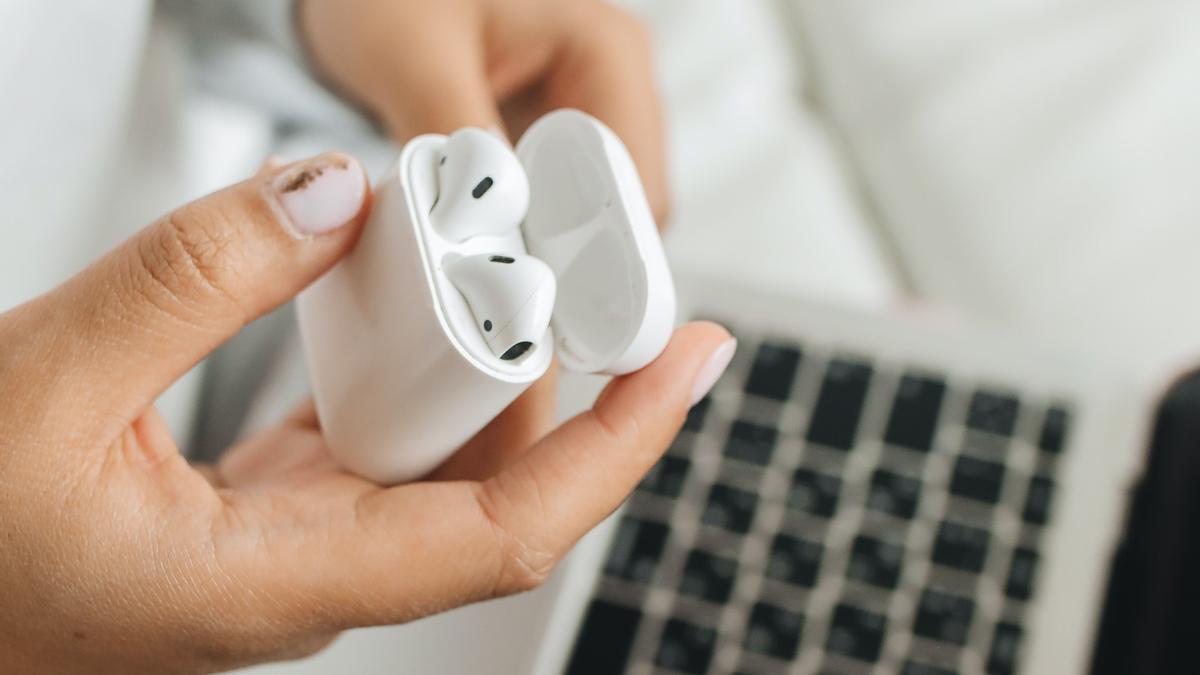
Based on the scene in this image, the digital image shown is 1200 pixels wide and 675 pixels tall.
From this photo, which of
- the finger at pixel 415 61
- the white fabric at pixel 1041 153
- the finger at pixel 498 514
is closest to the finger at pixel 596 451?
the finger at pixel 498 514

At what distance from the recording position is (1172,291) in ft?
1.66

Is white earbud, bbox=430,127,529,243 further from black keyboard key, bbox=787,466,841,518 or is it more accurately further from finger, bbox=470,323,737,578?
black keyboard key, bbox=787,466,841,518

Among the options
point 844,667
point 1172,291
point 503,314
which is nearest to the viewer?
point 503,314

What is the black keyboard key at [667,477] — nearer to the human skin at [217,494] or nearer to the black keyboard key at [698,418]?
the black keyboard key at [698,418]

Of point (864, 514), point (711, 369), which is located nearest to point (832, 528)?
point (864, 514)

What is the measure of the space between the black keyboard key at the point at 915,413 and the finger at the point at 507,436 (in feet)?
0.55

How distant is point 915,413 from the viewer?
0.40m

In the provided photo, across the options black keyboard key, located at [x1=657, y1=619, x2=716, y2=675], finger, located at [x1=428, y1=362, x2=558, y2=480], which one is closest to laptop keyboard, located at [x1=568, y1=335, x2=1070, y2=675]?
black keyboard key, located at [x1=657, y1=619, x2=716, y2=675]

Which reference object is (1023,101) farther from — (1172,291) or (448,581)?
(448,581)

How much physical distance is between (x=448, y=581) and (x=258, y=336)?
0.22 metres

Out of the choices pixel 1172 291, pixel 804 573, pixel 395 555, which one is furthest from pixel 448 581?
pixel 1172 291

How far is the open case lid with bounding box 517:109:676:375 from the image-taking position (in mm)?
224

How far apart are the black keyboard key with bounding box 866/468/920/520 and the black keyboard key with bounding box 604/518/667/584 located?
0.08 metres

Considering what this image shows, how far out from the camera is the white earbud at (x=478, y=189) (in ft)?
0.75
